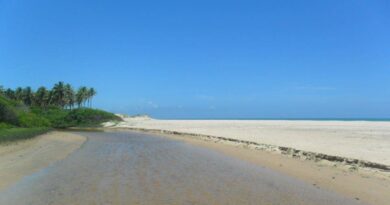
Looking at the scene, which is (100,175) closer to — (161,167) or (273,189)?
(161,167)

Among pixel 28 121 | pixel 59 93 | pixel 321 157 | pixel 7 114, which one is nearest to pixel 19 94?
pixel 59 93

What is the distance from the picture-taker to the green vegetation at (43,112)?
52969 millimetres

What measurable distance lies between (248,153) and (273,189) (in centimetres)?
1273

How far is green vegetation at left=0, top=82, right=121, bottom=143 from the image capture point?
5297 cm

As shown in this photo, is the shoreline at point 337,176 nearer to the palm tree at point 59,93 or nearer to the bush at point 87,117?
the bush at point 87,117

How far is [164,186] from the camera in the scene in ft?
49.9

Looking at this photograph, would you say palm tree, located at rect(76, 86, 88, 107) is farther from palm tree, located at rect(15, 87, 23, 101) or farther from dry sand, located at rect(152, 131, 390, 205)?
dry sand, located at rect(152, 131, 390, 205)

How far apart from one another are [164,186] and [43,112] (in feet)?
304

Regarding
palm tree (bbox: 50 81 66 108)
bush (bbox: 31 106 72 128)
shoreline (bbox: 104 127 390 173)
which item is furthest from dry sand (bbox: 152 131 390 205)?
palm tree (bbox: 50 81 66 108)

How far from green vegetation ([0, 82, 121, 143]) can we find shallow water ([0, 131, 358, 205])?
19808 mm

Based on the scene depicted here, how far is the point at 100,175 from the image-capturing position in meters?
18.3

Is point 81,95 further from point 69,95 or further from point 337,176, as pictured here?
point 337,176

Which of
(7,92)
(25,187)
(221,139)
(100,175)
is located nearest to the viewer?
(25,187)

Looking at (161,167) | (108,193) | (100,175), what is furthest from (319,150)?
(108,193)
